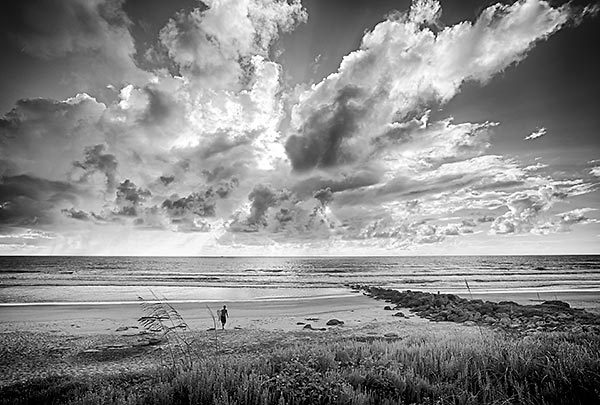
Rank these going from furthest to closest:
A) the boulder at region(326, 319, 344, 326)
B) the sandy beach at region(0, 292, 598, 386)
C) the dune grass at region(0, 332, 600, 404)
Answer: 1. the boulder at region(326, 319, 344, 326)
2. the sandy beach at region(0, 292, 598, 386)
3. the dune grass at region(0, 332, 600, 404)

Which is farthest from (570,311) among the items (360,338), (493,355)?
(493,355)

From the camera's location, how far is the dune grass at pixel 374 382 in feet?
17.9

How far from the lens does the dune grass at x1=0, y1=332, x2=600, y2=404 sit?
→ 5.45m

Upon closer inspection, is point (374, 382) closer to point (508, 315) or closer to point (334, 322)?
point (334, 322)

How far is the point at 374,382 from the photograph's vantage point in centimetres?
625

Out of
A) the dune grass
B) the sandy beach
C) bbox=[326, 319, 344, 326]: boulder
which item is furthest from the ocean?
bbox=[326, 319, 344, 326]: boulder

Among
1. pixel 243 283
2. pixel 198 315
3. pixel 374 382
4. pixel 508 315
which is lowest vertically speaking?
pixel 508 315

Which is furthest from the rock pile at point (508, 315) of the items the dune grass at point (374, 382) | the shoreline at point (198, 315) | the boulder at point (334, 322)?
the dune grass at point (374, 382)

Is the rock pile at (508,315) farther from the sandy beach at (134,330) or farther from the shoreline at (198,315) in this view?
the shoreline at (198,315)

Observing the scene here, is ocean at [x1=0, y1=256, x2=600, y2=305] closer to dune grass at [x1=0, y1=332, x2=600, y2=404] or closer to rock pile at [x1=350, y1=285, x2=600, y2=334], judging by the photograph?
rock pile at [x1=350, y1=285, x2=600, y2=334]

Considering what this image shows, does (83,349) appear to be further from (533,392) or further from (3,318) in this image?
(533,392)

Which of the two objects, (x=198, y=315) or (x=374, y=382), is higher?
(x=374, y=382)

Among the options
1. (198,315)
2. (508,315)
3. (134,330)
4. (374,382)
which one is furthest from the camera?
(198,315)

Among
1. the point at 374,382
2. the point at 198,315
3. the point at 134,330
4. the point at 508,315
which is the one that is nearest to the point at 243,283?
the point at 198,315
